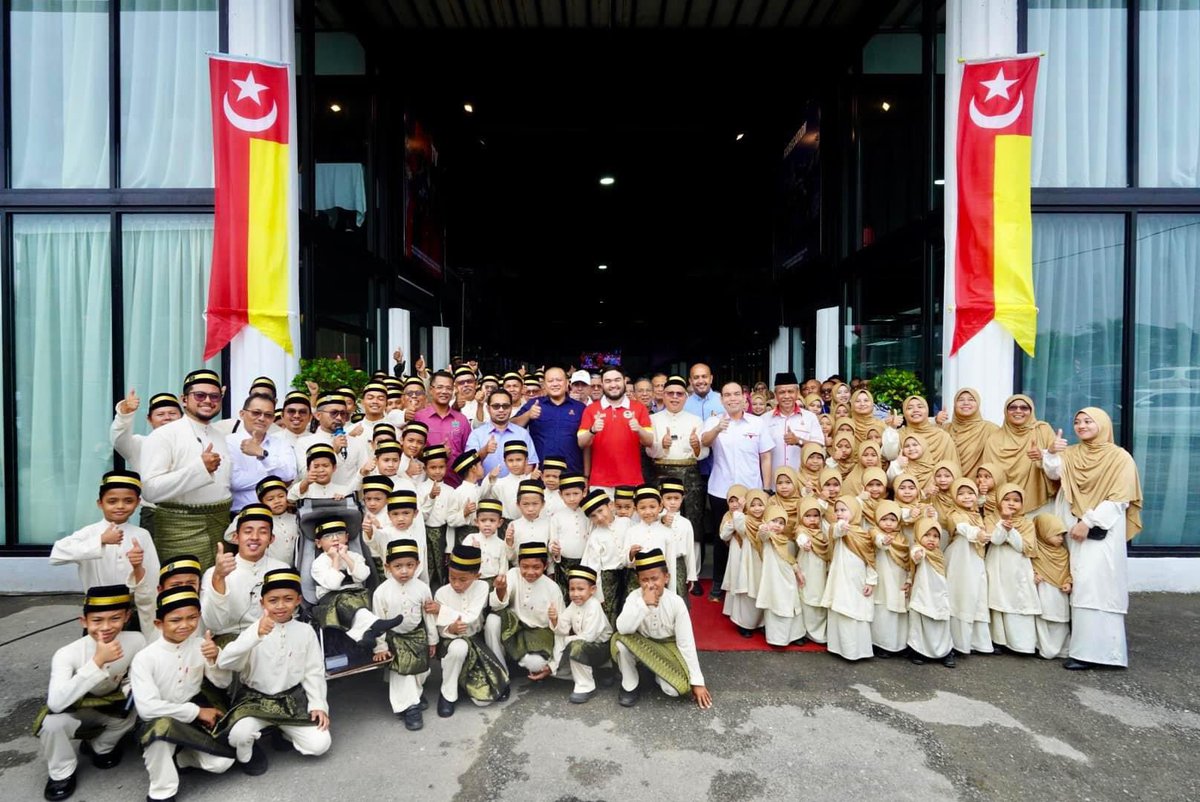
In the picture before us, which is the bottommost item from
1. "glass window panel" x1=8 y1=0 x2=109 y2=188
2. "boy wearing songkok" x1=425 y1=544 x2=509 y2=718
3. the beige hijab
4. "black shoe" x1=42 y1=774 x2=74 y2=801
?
"black shoe" x1=42 y1=774 x2=74 y2=801

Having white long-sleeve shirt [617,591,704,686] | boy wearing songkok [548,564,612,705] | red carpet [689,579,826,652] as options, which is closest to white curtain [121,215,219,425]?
boy wearing songkok [548,564,612,705]

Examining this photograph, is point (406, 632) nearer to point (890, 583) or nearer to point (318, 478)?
point (318, 478)

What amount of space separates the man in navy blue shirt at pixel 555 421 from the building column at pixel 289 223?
244cm

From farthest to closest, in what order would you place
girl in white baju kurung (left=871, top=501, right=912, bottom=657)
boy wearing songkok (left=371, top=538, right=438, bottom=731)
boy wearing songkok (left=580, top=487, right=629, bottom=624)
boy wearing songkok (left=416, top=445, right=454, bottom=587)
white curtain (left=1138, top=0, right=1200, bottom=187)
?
white curtain (left=1138, top=0, right=1200, bottom=187), boy wearing songkok (left=416, top=445, right=454, bottom=587), girl in white baju kurung (left=871, top=501, right=912, bottom=657), boy wearing songkok (left=580, top=487, right=629, bottom=624), boy wearing songkok (left=371, top=538, right=438, bottom=731)

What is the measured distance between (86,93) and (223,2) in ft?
5.35

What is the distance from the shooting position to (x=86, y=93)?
623cm

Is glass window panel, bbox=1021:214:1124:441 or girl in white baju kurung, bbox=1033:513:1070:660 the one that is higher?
glass window panel, bbox=1021:214:1124:441

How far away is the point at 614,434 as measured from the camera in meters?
5.32

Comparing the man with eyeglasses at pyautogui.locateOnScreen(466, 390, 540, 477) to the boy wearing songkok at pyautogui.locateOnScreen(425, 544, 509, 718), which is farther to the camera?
the man with eyeglasses at pyautogui.locateOnScreen(466, 390, 540, 477)

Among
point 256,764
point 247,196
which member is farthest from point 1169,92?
point 256,764

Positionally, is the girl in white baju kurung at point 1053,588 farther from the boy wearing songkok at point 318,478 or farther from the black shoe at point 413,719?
the boy wearing songkok at point 318,478

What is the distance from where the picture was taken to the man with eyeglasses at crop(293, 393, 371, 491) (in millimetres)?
4738

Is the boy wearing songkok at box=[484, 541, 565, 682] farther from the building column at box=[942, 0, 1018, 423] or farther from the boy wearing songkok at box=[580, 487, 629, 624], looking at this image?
the building column at box=[942, 0, 1018, 423]

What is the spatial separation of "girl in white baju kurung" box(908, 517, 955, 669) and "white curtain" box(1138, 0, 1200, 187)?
4.80 metres
